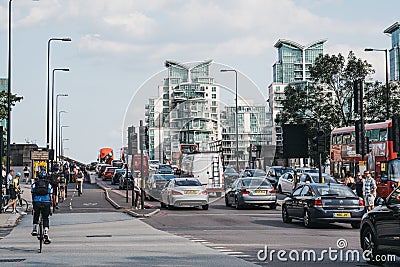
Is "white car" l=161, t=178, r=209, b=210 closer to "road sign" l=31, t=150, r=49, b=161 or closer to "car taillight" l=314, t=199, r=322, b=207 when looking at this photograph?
"car taillight" l=314, t=199, r=322, b=207

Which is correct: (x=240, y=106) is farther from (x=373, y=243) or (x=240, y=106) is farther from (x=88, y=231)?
(x=373, y=243)

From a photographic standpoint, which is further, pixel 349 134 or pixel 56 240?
pixel 349 134

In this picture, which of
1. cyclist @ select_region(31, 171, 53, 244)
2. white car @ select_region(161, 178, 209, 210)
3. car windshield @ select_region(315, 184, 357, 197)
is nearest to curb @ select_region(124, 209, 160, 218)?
white car @ select_region(161, 178, 209, 210)

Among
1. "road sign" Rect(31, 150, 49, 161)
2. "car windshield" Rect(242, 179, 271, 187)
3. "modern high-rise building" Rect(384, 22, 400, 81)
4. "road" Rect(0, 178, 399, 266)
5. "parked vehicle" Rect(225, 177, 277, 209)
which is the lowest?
"road" Rect(0, 178, 399, 266)

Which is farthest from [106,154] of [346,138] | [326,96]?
[346,138]

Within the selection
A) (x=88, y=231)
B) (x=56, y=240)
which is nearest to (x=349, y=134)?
(x=88, y=231)

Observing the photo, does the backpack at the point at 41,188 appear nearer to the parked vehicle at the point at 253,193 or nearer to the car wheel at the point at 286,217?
the car wheel at the point at 286,217

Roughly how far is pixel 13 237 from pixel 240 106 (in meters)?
10.3

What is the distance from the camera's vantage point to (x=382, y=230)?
13562 mm

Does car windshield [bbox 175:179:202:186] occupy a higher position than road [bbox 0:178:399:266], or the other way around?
car windshield [bbox 175:179:202:186]

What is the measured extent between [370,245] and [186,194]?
18838 millimetres

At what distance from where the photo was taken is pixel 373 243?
13945 millimetres

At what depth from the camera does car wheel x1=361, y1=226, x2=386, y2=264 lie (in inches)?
545

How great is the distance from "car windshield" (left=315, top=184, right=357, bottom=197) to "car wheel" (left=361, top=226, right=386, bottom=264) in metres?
8.90
